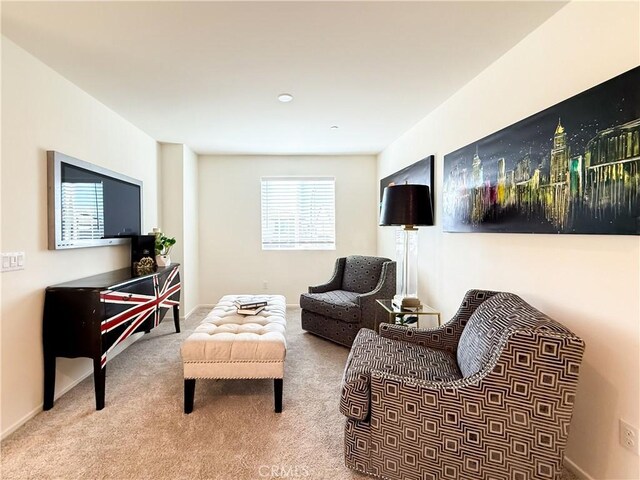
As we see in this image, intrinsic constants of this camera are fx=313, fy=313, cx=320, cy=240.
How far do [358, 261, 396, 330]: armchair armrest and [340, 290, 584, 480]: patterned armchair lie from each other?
1.54 meters

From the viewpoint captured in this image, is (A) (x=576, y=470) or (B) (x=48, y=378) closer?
(A) (x=576, y=470)

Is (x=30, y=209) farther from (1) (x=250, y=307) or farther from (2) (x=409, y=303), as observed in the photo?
(2) (x=409, y=303)

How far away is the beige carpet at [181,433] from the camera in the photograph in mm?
1620

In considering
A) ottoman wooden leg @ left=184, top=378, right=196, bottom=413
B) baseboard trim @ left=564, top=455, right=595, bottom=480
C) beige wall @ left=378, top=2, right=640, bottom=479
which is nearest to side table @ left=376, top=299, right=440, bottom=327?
beige wall @ left=378, top=2, right=640, bottom=479

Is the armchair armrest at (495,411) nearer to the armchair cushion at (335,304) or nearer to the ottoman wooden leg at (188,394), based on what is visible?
the ottoman wooden leg at (188,394)

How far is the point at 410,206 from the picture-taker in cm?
256

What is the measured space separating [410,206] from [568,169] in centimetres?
111

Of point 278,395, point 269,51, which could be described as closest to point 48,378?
point 278,395

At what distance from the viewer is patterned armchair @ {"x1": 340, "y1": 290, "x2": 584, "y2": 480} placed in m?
1.28

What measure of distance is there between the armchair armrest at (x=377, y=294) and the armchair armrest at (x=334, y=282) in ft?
2.18

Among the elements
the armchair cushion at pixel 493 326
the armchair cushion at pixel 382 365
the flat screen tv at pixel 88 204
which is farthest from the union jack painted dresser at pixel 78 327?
the armchair cushion at pixel 493 326

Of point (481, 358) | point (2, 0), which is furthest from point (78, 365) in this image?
point (481, 358)

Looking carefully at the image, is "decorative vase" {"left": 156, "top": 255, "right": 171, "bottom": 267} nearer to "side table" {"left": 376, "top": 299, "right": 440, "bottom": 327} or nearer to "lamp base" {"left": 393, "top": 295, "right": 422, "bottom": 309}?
"side table" {"left": 376, "top": 299, "right": 440, "bottom": 327}

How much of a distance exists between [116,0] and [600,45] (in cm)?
233
